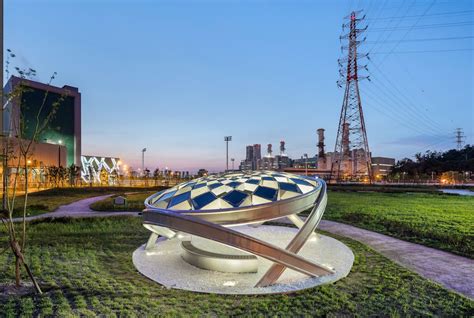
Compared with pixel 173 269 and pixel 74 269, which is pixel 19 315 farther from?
pixel 173 269

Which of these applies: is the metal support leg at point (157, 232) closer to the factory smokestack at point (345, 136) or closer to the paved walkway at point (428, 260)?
the paved walkway at point (428, 260)

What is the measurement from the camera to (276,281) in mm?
9234

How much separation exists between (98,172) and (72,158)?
26.8 feet

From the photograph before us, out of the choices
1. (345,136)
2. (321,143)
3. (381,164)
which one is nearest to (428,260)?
(345,136)

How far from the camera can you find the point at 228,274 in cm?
1016

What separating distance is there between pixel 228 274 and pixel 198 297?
2.08 metres

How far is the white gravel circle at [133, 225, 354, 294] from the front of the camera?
29.4 feet

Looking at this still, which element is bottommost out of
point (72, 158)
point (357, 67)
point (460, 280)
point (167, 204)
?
point (460, 280)

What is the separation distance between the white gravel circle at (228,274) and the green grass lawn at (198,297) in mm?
356

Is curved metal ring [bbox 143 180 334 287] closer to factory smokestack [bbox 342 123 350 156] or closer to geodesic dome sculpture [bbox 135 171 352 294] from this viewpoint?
geodesic dome sculpture [bbox 135 171 352 294]

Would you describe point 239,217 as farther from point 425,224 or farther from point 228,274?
point 425,224

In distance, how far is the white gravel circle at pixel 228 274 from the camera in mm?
8953

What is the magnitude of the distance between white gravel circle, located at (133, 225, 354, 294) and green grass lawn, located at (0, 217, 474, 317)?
1.17 ft

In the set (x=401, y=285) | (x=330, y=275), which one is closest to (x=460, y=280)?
(x=401, y=285)
